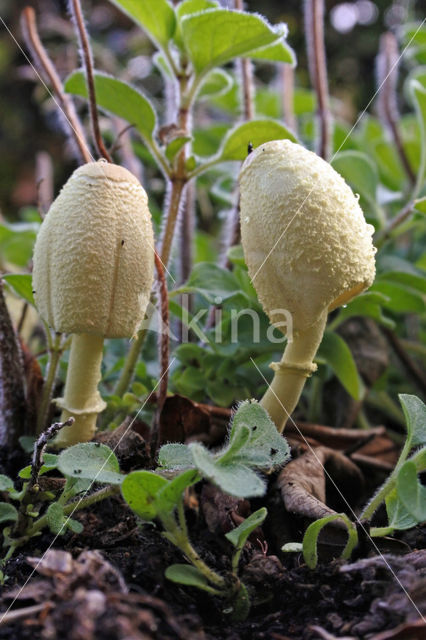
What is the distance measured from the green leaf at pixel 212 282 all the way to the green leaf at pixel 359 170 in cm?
38

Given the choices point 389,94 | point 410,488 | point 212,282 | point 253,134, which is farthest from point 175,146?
point 389,94

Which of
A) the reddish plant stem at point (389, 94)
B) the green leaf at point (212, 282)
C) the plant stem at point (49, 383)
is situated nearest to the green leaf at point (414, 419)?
the green leaf at point (212, 282)

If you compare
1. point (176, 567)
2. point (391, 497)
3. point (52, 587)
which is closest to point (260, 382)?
point (391, 497)

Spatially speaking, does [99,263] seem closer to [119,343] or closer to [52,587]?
[52,587]

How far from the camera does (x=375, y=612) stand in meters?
0.68

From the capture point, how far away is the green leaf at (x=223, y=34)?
96cm

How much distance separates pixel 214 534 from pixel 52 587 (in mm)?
330

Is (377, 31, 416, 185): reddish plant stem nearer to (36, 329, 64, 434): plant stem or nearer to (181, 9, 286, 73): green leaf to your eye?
→ (181, 9, 286, 73): green leaf

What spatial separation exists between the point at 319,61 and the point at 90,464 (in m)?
0.98

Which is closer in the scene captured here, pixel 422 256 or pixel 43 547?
pixel 43 547

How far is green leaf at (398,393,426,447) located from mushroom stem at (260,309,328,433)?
142 millimetres

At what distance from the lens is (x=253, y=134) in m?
1.06

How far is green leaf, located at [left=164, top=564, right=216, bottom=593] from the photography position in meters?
0.69

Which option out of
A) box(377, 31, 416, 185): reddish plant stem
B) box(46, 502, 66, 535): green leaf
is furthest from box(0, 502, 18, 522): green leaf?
box(377, 31, 416, 185): reddish plant stem
